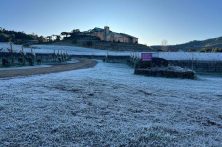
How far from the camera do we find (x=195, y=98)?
845 inches

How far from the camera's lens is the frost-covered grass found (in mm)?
10969

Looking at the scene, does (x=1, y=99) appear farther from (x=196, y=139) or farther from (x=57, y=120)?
(x=196, y=139)

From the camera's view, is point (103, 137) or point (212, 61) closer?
point (103, 137)

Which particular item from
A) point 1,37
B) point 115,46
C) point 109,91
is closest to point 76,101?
point 109,91

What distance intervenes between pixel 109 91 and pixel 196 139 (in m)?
9.57

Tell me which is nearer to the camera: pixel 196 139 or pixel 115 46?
pixel 196 139

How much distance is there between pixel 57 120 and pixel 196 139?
191 inches

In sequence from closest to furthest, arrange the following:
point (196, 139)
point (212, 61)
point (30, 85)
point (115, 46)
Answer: point (196, 139) → point (30, 85) → point (212, 61) → point (115, 46)

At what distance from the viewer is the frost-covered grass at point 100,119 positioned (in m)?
11.0

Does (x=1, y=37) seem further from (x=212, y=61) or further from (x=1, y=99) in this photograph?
(x=1, y=99)

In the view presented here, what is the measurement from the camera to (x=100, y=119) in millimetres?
13297

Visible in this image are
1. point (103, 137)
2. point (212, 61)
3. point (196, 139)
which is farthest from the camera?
point (212, 61)

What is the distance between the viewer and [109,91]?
2100cm

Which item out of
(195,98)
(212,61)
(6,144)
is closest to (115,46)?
(212,61)
